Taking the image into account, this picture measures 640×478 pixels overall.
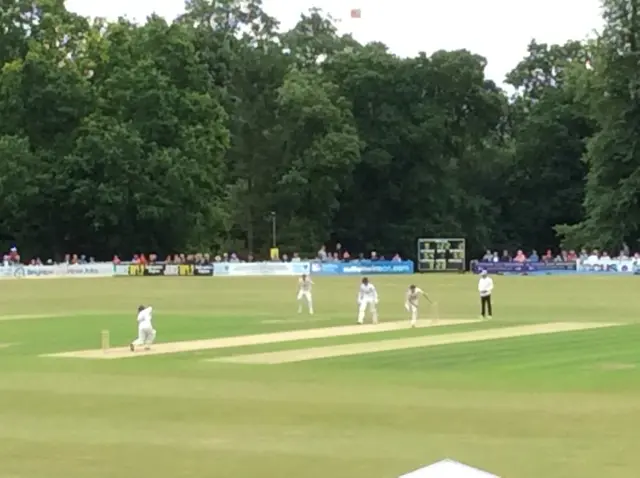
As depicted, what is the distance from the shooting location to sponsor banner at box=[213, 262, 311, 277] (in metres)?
79.2

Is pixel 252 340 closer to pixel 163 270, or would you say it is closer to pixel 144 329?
pixel 144 329

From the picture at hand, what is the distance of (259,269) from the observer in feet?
262

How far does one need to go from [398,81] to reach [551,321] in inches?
2653

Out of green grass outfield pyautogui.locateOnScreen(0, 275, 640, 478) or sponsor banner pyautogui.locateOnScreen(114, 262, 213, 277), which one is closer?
green grass outfield pyautogui.locateOnScreen(0, 275, 640, 478)

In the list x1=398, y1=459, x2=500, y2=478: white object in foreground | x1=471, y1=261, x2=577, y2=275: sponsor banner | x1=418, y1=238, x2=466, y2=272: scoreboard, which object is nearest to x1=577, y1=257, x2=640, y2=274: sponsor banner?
x1=471, y1=261, x2=577, y2=275: sponsor banner

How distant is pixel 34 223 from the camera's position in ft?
279

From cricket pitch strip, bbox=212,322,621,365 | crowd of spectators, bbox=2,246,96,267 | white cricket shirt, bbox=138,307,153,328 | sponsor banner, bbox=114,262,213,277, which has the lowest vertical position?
cricket pitch strip, bbox=212,322,621,365

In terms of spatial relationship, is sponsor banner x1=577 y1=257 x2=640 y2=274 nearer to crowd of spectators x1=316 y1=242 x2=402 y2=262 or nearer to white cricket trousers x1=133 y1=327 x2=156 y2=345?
crowd of spectators x1=316 y1=242 x2=402 y2=262

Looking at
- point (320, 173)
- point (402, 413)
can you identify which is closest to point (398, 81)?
point (320, 173)

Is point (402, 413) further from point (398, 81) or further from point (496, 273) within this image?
point (398, 81)

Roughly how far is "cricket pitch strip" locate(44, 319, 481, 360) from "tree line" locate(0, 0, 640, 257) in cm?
4967

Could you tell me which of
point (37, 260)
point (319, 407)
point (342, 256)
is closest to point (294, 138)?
point (342, 256)

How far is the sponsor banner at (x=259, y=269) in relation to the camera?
79188 mm

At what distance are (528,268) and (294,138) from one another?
26466 mm
